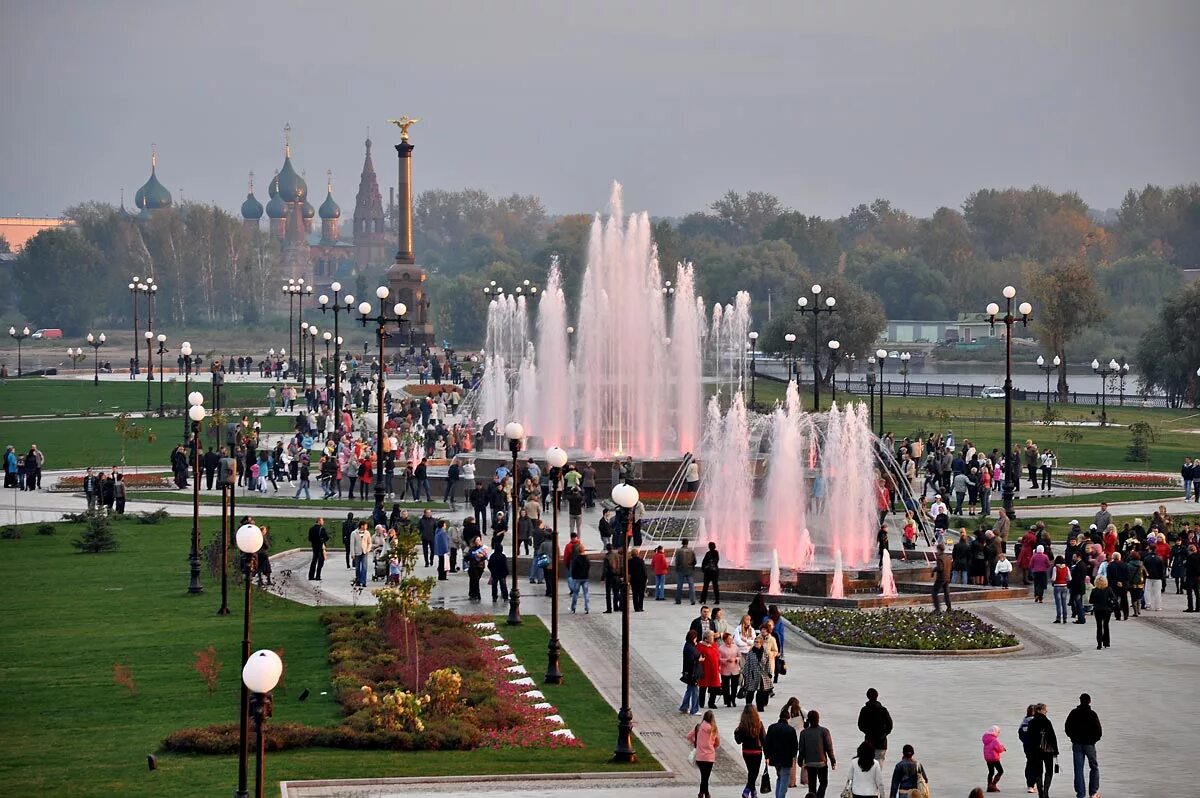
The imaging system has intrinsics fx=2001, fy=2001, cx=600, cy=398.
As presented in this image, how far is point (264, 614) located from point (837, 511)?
12034 millimetres

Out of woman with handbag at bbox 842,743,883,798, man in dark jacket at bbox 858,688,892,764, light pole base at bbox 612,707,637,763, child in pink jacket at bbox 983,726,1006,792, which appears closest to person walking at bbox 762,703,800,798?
man in dark jacket at bbox 858,688,892,764

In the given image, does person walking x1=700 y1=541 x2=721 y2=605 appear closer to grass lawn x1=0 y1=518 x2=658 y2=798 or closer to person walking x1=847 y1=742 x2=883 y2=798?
grass lawn x1=0 y1=518 x2=658 y2=798

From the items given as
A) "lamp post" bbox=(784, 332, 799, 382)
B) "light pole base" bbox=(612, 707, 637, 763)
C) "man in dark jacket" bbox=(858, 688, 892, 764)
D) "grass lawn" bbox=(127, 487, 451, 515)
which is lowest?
"light pole base" bbox=(612, 707, 637, 763)

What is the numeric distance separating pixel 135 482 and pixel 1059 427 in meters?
34.1

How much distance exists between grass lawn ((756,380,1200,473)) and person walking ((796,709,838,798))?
4069 centimetres

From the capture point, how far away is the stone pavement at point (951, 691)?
22078 mm

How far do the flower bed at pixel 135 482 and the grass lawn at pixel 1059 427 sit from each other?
76.5 ft

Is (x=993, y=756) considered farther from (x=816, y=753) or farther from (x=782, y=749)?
(x=782, y=749)

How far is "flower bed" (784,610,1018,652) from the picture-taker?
2995 centimetres

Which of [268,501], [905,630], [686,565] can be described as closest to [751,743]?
[905,630]

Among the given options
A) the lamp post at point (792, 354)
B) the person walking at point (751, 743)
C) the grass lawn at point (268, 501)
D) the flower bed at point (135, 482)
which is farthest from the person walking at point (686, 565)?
the lamp post at point (792, 354)

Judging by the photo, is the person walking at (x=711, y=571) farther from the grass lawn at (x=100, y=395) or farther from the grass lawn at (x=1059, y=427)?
the grass lawn at (x=100, y=395)

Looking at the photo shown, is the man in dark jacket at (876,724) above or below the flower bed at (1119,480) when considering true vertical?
below

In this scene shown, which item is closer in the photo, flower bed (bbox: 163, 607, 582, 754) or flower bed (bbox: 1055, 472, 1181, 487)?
flower bed (bbox: 163, 607, 582, 754)
